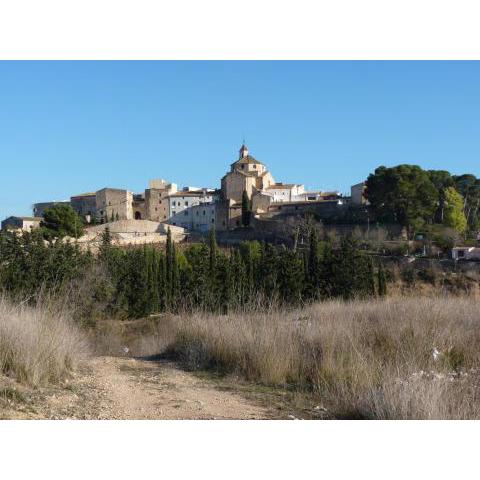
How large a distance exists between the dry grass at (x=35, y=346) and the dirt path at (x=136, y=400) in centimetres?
17

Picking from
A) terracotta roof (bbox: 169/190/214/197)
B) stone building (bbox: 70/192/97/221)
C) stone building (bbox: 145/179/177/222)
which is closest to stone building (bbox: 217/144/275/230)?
terracotta roof (bbox: 169/190/214/197)

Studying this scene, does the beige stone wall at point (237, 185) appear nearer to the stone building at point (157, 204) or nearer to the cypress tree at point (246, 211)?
the cypress tree at point (246, 211)

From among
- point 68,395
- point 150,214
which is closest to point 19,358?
point 68,395

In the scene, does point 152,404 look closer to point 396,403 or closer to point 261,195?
point 396,403

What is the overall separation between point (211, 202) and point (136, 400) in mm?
55563

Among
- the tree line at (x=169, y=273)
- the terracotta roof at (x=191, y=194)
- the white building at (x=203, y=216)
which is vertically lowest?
the tree line at (x=169, y=273)

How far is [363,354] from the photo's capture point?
16.4 ft

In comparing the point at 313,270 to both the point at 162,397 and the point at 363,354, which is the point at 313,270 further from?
the point at 162,397

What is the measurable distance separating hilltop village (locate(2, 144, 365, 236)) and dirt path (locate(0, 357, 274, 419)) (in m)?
46.3

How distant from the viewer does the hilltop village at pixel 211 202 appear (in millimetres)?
53784

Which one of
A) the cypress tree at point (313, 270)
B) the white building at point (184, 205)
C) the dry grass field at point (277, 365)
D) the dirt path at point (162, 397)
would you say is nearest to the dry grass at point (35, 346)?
the dry grass field at point (277, 365)

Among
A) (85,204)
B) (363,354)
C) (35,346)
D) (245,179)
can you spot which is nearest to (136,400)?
(35,346)

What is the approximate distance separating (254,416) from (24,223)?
175ft

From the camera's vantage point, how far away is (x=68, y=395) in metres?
4.15
